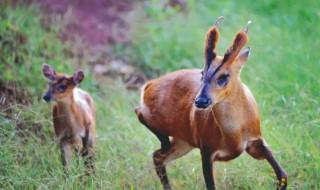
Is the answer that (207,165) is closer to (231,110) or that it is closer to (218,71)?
(231,110)

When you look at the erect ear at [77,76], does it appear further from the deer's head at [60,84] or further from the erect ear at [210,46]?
the erect ear at [210,46]

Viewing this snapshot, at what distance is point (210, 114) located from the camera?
679cm

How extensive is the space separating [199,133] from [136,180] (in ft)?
3.08

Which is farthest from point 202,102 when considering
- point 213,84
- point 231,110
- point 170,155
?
point 170,155

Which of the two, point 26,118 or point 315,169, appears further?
point 26,118

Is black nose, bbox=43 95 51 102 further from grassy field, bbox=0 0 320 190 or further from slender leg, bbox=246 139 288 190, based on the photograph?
slender leg, bbox=246 139 288 190

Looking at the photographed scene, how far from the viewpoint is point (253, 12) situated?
12.7m

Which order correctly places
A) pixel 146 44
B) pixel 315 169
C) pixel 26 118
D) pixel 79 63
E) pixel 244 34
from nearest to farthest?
pixel 244 34
pixel 315 169
pixel 26 118
pixel 79 63
pixel 146 44

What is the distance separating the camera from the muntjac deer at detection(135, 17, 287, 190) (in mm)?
6488

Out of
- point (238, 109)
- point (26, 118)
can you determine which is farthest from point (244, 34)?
point (26, 118)

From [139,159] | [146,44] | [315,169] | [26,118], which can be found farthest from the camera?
[146,44]

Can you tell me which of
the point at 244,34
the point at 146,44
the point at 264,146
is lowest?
the point at 146,44

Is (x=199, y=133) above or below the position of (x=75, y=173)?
above

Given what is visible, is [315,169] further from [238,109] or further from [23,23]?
[23,23]
